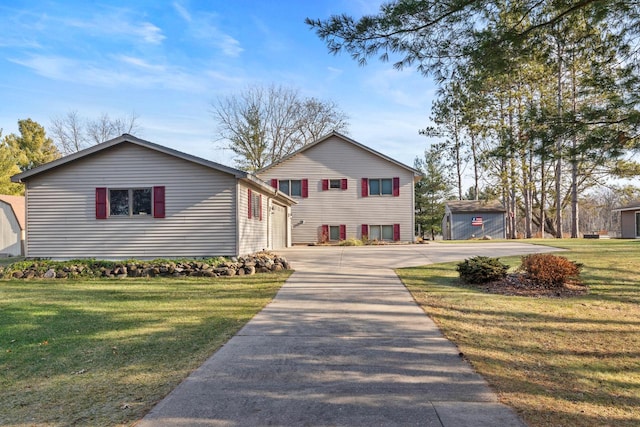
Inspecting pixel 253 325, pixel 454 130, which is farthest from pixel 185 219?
pixel 454 130

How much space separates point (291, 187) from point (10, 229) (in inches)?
641

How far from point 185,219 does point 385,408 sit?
11.5m

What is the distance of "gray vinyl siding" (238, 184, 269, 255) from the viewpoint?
13711mm

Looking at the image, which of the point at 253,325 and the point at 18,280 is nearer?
the point at 253,325

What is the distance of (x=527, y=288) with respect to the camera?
846 cm

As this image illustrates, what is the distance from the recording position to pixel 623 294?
786cm

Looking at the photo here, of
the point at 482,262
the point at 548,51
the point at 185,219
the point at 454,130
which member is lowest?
the point at 482,262

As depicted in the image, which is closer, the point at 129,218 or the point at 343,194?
the point at 129,218

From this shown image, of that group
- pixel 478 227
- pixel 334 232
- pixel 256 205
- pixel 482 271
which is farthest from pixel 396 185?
pixel 482 271

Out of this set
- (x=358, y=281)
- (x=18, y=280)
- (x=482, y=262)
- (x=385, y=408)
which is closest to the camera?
(x=385, y=408)

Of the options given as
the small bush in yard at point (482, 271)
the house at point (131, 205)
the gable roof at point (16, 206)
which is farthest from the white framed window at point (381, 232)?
the gable roof at point (16, 206)

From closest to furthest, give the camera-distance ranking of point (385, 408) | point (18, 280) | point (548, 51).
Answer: point (385, 408) → point (548, 51) → point (18, 280)

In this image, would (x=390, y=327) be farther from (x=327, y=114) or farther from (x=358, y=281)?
(x=327, y=114)

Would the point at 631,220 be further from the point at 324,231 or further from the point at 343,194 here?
the point at 324,231
